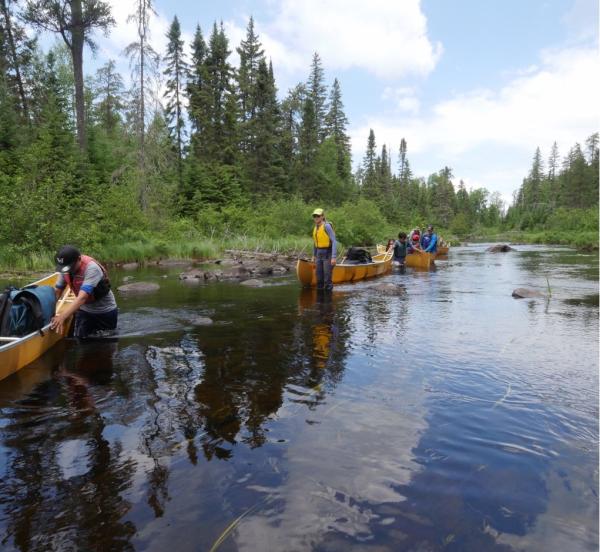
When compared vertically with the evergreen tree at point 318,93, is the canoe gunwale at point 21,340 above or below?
below

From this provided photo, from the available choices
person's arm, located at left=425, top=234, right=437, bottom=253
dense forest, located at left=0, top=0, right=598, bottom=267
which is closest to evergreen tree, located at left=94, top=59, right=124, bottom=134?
dense forest, located at left=0, top=0, right=598, bottom=267

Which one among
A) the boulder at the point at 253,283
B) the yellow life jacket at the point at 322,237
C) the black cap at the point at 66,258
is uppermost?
the yellow life jacket at the point at 322,237

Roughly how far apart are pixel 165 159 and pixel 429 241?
50.9ft

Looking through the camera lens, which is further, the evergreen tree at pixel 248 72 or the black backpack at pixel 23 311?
the evergreen tree at pixel 248 72

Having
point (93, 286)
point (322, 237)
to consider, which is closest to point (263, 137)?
point (322, 237)

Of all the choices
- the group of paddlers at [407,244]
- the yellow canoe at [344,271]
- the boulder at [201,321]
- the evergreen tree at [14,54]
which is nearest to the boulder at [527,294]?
the yellow canoe at [344,271]

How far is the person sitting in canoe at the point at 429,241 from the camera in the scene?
22.8 m

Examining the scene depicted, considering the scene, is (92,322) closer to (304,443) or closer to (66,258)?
(66,258)

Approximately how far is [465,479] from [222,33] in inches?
1853

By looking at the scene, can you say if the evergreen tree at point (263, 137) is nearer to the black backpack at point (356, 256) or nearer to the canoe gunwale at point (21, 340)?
the black backpack at point (356, 256)

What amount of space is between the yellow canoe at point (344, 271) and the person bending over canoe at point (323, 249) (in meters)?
0.32

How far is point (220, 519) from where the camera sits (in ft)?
9.11

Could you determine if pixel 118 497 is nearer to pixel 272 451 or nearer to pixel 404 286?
pixel 272 451

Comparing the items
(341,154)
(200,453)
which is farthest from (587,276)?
(341,154)
